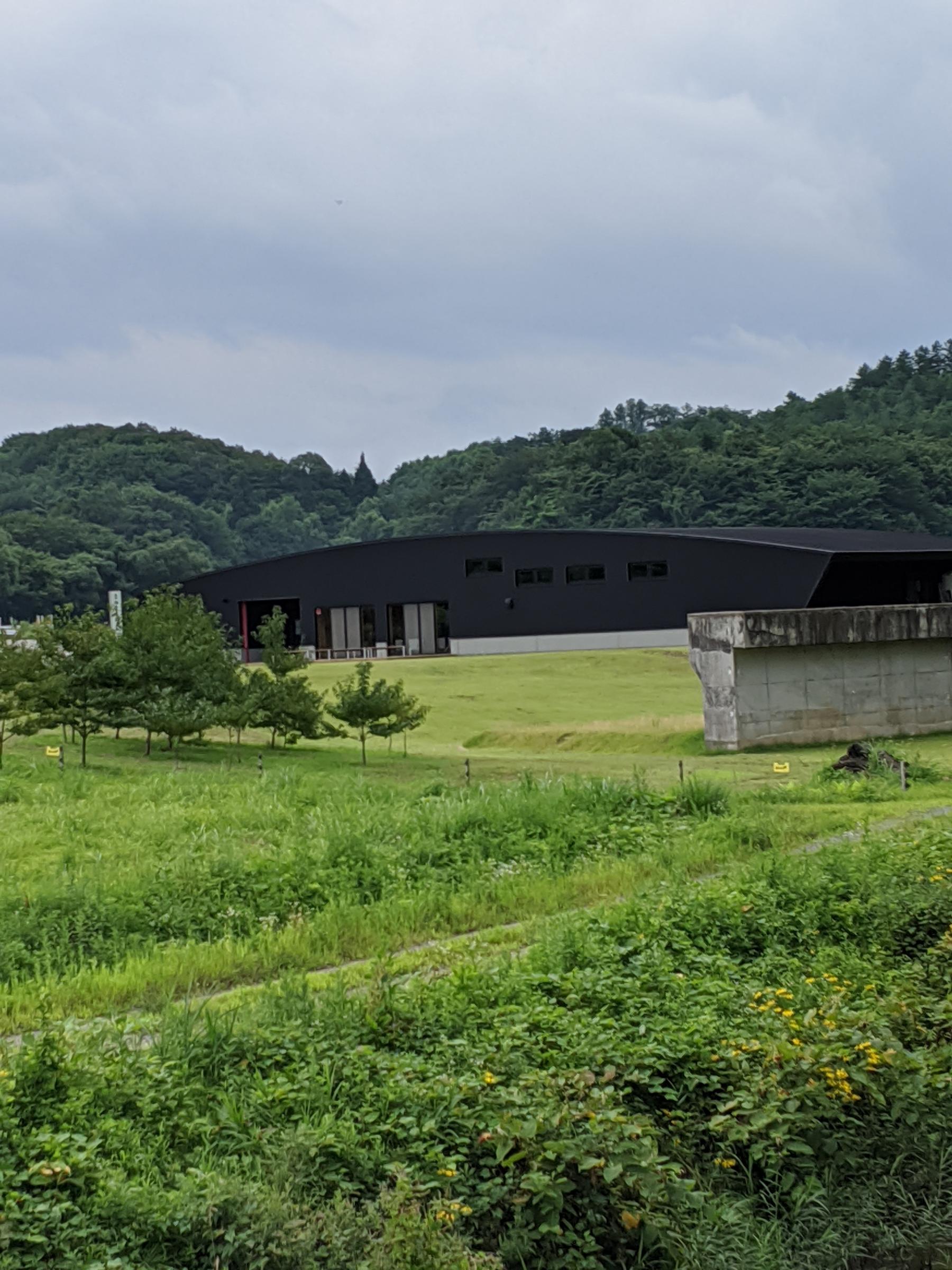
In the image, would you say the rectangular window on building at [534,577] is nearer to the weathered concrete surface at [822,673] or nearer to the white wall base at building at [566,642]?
the white wall base at building at [566,642]

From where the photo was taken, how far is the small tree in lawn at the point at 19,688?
59.6ft

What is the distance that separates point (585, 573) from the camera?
1729 inches

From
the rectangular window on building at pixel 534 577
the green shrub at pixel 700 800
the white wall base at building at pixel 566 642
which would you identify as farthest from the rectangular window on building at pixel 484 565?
the green shrub at pixel 700 800

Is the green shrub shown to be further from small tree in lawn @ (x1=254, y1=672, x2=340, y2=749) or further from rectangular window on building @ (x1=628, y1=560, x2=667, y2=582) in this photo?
rectangular window on building @ (x1=628, y1=560, x2=667, y2=582)

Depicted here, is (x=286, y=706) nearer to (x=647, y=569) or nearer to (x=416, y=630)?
(x=647, y=569)

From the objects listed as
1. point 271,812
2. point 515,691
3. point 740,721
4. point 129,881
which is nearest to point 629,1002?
point 129,881

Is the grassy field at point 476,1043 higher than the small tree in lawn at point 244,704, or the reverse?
the small tree in lawn at point 244,704

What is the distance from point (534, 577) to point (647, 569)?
3892 mm

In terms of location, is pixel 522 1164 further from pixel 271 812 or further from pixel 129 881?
pixel 271 812

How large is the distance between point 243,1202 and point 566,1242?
1.30 m

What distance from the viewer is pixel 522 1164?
550 centimetres

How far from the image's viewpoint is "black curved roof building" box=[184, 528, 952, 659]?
40250 millimetres

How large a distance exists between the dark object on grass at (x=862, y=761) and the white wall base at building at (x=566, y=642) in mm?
25816

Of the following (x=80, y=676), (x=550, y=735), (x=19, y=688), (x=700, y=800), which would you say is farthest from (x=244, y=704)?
(x=700, y=800)
